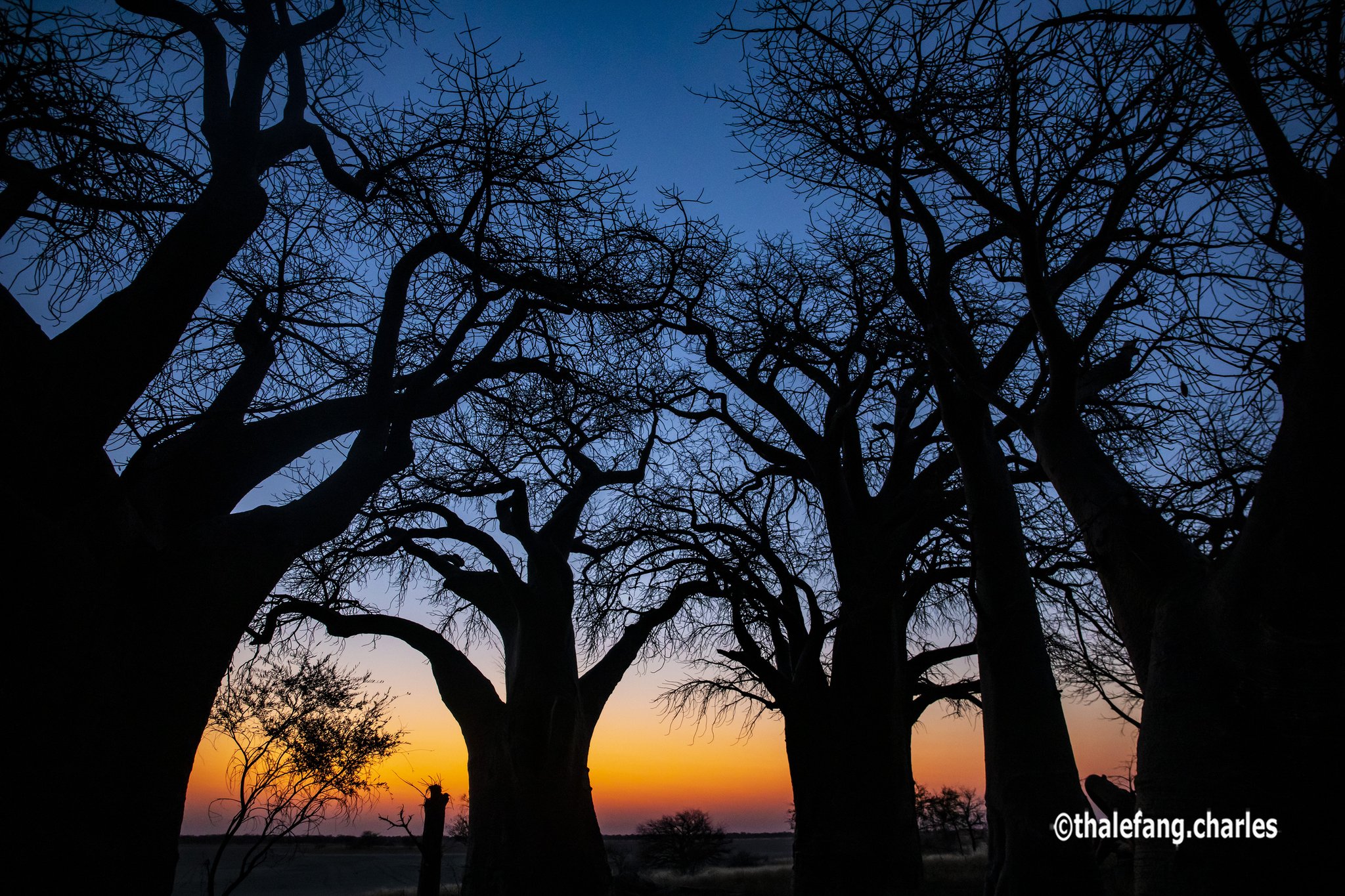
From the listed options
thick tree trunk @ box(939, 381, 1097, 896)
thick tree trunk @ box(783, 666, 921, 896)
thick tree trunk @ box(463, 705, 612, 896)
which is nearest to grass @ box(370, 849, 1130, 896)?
thick tree trunk @ box(463, 705, 612, 896)

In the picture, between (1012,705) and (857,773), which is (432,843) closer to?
(857,773)

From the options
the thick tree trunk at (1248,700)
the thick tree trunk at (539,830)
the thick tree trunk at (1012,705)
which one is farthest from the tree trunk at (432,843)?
the thick tree trunk at (1248,700)

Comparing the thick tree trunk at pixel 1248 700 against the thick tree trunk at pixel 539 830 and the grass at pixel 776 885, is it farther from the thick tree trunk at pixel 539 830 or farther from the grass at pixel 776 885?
the thick tree trunk at pixel 539 830

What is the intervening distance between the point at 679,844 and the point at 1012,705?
85.0 ft

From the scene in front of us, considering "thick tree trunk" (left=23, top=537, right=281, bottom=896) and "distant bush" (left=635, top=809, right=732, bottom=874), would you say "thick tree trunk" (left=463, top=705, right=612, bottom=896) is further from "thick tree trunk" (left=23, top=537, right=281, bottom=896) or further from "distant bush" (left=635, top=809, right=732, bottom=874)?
"distant bush" (left=635, top=809, right=732, bottom=874)

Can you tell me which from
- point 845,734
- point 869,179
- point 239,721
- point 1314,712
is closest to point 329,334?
point 869,179

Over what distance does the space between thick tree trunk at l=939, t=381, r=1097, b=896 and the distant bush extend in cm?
2519

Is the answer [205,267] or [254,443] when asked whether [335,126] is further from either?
[254,443]

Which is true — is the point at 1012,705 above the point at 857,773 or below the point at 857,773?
above

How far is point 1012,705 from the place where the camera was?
4023 millimetres

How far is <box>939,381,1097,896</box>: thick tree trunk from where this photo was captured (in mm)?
3711

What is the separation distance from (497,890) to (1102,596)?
6.43 m

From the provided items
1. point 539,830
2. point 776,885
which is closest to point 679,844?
point 776,885

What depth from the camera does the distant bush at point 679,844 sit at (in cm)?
2639
